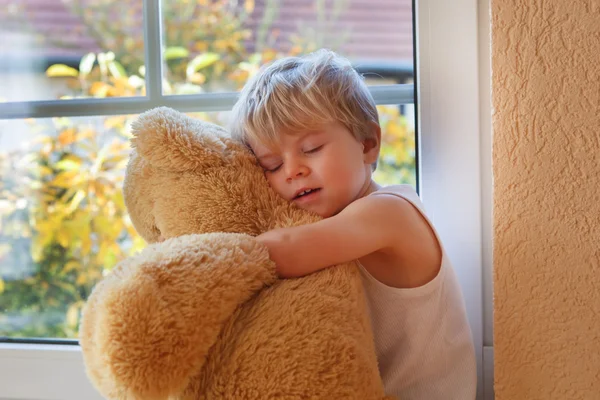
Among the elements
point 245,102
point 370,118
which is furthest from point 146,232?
point 370,118

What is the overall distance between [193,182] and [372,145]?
12.4 inches

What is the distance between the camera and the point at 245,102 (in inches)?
39.6

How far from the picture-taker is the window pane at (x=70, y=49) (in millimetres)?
1328

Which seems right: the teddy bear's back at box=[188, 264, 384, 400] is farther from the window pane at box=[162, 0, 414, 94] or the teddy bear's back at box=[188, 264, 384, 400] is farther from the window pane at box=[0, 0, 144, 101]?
the window pane at box=[0, 0, 144, 101]

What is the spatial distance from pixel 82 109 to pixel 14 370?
561mm

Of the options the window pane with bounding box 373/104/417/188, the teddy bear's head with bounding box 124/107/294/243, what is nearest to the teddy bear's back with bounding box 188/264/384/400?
the teddy bear's head with bounding box 124/107/294/243

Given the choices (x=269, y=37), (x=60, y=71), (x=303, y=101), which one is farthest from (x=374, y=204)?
(x=60, y=71)

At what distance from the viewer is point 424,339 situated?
0.97 metres

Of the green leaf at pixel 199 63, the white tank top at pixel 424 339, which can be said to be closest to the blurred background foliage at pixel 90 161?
the green leaf at pixel 199 63

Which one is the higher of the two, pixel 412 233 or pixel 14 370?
pixel 412 233

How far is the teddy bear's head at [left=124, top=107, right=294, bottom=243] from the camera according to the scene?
0.87 meters

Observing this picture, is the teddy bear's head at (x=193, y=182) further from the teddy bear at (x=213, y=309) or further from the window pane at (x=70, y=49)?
the window pane at (x=70, y=49)

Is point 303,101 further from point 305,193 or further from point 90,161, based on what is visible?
point 90,161

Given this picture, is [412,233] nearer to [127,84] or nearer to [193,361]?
[193,361]
